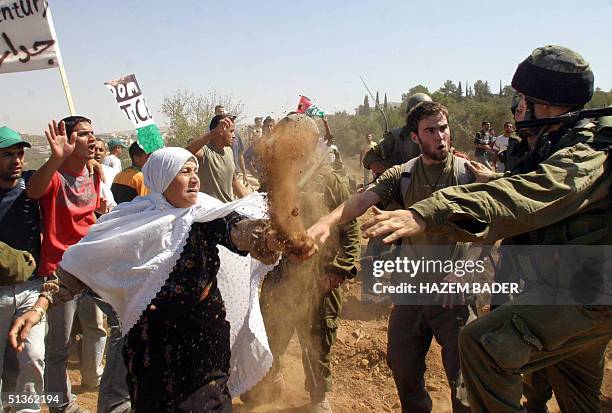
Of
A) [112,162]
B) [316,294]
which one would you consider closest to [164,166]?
[316,294]

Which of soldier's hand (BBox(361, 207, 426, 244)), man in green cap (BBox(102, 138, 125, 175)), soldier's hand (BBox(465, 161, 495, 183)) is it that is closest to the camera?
soldier's hand (BBox(361, 207, 426, 244))

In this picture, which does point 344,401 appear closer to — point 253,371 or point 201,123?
point 253,371

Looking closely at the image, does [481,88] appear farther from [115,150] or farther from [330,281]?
[330,281]

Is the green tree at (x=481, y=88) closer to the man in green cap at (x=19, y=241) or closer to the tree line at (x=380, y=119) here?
the tree line at (x=380, y=119)

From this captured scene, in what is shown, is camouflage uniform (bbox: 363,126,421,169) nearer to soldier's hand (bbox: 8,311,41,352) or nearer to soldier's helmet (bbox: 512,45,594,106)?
soldier's helmet (bbox: 512,45,594,106)

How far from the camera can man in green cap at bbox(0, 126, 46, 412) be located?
393 centimetres

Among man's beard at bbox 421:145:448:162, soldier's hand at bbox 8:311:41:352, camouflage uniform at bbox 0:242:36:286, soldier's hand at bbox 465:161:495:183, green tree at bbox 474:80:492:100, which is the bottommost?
green tree at bbox 474:80:492:100

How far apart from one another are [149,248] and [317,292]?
187cm

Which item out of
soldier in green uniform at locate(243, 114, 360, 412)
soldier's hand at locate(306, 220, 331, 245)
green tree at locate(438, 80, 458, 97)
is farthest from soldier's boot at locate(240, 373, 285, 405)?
green tree at locate(438, 80, 458, 97)

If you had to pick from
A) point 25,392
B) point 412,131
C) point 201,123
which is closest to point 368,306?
point 412,131

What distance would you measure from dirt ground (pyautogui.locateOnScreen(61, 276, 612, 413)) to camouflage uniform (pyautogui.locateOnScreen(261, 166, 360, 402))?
48 cm

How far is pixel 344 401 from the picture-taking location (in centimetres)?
492

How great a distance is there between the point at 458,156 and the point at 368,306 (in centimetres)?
363

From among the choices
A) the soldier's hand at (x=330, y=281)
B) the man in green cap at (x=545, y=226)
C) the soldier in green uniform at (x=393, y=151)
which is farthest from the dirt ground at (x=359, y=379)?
the soldier in green uniform at (x=393, y=151)
